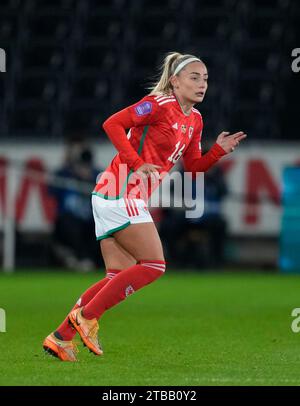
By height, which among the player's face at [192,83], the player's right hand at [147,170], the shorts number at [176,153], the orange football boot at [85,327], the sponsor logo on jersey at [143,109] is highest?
the player's face at [192,83]

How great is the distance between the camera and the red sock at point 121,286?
733 cm

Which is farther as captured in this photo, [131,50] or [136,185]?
[131,50]

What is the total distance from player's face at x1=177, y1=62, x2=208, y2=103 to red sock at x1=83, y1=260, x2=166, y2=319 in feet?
3.55

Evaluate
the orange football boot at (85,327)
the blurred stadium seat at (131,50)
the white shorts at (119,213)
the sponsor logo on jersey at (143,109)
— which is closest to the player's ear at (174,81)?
the sponsor logo on jersey at (143,109)

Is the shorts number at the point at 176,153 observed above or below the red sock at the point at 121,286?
above

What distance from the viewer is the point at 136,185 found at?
7523mm

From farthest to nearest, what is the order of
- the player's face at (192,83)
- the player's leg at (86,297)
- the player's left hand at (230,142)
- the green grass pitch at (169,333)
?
the player's left hand at (230,142), the player's face at (192,83), the player's leg at (86,297), the green grass pitch at (169,333)

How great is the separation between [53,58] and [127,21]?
142cm

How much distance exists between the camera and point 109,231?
7.55m

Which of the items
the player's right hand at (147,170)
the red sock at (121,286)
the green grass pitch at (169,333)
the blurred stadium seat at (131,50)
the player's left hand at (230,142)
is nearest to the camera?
the green grass pitch at (169,333)

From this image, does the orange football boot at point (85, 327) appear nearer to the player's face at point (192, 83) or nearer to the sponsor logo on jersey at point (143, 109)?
the sponsor logo on jersey at point (143, 109)

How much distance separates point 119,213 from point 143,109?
2.20ft

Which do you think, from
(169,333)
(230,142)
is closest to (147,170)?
(230,142)

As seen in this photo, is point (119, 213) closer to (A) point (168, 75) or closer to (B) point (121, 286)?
(B) point (121, 286)
